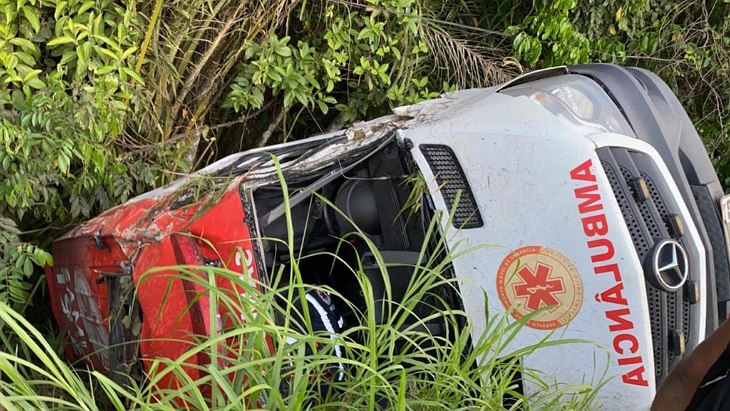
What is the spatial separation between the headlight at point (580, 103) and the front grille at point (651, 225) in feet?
0.49

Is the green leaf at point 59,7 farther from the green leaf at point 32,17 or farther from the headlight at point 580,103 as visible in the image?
the headlight at point 580,103

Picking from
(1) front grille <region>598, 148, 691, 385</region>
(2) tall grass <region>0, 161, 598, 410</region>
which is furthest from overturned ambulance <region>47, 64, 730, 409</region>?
(2) tall grass <region>0, 161, 598, 410</region>

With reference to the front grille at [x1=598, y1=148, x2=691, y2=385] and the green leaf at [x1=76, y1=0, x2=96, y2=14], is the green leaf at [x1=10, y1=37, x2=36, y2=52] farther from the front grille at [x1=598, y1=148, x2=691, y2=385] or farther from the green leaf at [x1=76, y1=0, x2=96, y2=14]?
the front grille at [x1=598, y1=148, x2=691, y2=385]

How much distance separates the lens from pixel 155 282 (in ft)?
6.98

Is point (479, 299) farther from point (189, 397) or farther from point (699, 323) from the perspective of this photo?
point (189, 397)

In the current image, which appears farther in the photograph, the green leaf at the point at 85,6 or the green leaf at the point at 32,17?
the green leaf at the point at 85,6

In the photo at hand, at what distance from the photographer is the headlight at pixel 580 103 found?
6.83 feet

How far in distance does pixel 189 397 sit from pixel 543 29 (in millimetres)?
2973

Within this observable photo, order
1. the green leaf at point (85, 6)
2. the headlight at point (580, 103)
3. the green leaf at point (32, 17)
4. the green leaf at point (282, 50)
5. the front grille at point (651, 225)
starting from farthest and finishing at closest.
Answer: the green leaf at point (282, 50) < the green leaf at point (85, 6) < the green leaf at point (32, 17) < the headlight at point (580, 103) < the front grille at point (651, 225)

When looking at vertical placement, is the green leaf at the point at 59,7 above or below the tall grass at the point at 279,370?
above

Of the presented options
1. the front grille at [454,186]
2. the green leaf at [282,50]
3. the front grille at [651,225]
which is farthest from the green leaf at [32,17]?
the front grille at [651,225]

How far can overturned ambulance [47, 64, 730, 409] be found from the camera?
76.5 inches

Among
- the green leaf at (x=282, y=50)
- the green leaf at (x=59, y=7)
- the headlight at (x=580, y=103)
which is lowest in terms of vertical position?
the headlight at (x=580, y=103)

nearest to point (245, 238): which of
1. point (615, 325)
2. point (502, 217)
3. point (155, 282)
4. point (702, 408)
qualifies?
point (155, 282)
